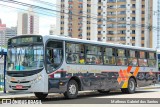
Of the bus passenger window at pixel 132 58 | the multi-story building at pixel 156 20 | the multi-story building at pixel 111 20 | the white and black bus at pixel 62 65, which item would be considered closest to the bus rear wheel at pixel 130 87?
the white and black bus at pixel 62 65

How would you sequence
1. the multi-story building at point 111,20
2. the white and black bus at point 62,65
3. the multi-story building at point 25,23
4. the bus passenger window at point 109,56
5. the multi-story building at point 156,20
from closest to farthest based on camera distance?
the white and black bus at point 62,65, the bus passenger window at point 109,56, the multi-story building at point 25,23, the multi-story building at point 156,20, the multi-story building at point 111,20

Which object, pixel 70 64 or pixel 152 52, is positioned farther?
pixel 152 52

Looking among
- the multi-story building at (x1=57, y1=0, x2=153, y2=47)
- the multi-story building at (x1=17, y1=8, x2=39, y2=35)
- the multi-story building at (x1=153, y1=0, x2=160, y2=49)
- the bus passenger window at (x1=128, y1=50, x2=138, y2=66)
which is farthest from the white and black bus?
the multi-story building at (x1=153, y1=0, x2=160, y2=49)

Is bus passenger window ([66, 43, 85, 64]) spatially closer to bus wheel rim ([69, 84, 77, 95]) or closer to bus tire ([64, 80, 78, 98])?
bus tire ([64, 80, 78, 98])

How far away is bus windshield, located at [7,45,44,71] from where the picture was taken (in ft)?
56.4

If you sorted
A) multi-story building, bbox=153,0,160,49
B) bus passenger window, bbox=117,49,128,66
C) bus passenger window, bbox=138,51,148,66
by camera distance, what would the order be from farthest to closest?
multi-story building, bbox=153,0,160,49, bus passenger window, bbox=138,51,148,66, bus passenger window, bbox=117,49,128,66

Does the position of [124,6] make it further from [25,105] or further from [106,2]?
Result: [25,105]

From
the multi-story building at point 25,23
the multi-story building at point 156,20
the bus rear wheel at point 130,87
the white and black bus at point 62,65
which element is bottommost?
the bus rear wheel at point 130,87

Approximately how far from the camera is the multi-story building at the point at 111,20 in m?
126

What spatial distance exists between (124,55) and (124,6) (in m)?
106

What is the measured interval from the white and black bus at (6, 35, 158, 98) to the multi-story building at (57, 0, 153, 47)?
101988 millimetres

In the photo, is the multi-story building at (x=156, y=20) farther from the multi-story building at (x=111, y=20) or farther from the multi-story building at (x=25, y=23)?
the multi-story building at (x=25, y=23)

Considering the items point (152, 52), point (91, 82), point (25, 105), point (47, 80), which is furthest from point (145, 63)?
point (25, 105)

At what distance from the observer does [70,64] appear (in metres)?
18.8
